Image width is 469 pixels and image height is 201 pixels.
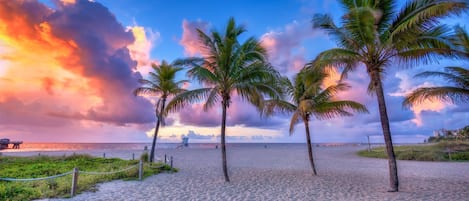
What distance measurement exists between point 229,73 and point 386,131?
6.30 m

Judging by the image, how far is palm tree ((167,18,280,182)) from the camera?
1092 centimetres

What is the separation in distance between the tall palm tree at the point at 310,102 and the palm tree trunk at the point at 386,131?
292 centimetres

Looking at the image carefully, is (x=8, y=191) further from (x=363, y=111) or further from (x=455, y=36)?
(x=455, y=36)

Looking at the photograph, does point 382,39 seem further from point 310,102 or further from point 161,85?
point 161,85

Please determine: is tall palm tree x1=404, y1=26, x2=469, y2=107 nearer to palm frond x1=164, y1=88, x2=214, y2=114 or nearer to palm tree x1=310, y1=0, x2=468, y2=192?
palm tree x1=310, y1=0, x2=468, y2=192

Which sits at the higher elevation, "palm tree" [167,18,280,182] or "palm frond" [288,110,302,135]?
"palm tree" [167,18,280,182]

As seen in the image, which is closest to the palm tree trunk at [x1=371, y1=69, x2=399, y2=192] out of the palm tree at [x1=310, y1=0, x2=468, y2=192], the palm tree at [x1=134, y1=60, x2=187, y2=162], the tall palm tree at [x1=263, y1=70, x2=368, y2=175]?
the palm tree at [x1=310, y1=0, x2=468, y2=192]

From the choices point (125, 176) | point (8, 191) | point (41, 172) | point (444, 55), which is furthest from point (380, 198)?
point (41, 172)

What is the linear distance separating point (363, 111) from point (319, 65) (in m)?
4.48

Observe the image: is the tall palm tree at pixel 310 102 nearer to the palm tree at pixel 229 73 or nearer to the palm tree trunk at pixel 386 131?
the palm tree at pixel 229 73

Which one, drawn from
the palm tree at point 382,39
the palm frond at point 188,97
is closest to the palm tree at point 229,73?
the palm frond at point 188,97

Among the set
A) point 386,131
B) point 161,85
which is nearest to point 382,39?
point 386,131

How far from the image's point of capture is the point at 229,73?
36.4ft

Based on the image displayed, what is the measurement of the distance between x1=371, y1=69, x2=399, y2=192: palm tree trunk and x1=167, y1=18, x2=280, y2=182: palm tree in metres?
3.89
